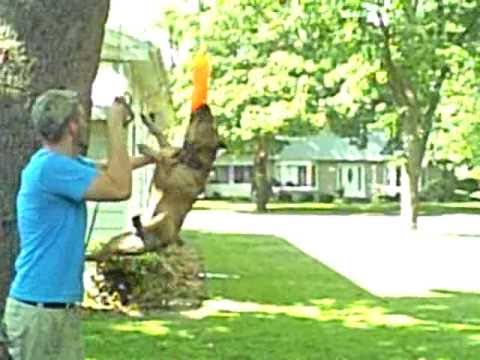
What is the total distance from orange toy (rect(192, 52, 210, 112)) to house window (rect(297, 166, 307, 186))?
56.5 meters

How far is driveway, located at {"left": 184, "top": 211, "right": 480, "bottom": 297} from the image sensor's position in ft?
53.6

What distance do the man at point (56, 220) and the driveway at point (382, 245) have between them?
10615 millimetres

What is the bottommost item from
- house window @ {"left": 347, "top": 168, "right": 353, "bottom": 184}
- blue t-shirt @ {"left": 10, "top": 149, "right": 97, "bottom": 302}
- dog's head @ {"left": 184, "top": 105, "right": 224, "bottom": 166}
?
house window @ {"left": 347, "top": 168, "right": 353, "bottom": 184}

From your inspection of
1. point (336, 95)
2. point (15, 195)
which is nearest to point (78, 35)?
point (15, 195)

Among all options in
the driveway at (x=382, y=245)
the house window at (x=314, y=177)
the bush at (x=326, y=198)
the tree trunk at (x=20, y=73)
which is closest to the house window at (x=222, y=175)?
the house window at (x=314, y=177)

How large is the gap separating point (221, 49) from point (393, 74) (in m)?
12.5

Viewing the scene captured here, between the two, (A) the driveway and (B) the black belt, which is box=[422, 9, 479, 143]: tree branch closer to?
(A) the driveway

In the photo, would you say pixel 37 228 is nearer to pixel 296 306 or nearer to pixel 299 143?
pixel 296 306

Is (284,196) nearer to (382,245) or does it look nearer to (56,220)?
(382,245)

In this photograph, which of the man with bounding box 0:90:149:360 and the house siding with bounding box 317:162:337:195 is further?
the house siding with bounding box 317:162:337:195

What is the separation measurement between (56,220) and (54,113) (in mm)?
378

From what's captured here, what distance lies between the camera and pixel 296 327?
36.5 ft

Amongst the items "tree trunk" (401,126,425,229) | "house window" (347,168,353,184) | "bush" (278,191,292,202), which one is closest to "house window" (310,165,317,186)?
"house window" (347,168,353,184)

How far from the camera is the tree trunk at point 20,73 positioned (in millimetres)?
4445
